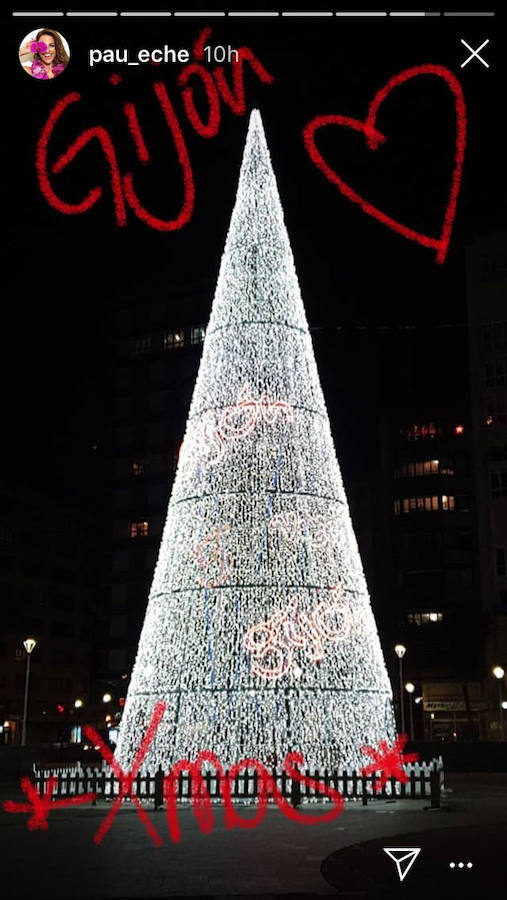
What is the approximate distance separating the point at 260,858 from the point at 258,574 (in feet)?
24.0

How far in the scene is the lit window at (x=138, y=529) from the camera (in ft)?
282

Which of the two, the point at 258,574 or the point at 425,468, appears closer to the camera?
the point at 258,574

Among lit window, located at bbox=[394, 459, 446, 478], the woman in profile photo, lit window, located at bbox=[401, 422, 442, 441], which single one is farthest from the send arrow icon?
lit window, located at bbox=[401, 422, 442, 441]

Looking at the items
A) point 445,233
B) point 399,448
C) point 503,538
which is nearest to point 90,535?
point 399,448

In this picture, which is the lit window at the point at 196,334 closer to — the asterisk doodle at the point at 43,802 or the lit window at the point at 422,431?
the lit window at the point at 422,431

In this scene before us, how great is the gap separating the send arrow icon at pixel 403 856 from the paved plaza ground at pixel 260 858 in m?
0.08

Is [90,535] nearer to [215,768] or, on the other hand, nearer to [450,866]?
[215,768]

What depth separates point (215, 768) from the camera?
60.7 feet

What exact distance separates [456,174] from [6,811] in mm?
13570

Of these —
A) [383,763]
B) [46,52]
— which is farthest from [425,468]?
[46,52]

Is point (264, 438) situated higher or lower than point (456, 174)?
lower

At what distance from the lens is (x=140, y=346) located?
305ft

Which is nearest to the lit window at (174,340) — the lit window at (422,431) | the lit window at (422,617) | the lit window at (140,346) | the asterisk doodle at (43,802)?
the lit window at (140,346)

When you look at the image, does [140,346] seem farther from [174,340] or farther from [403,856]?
[403,856]
